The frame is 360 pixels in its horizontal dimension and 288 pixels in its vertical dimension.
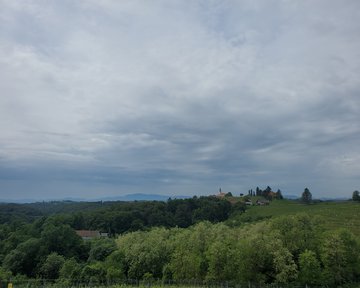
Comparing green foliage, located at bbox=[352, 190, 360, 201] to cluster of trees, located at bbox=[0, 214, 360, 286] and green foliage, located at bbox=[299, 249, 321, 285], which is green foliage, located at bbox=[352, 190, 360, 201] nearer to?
cluster of trees, located at bbox=[0, 214, 360, 286]

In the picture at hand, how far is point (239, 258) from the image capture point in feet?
177

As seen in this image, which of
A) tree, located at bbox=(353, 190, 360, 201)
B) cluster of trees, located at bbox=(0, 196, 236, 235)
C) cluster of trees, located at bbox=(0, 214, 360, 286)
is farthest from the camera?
tree, located at bbox=(353, 190, 360, 201)

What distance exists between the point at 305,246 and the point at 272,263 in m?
6.75

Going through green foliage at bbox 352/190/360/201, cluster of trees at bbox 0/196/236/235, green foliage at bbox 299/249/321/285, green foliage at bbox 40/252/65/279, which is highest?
green foliage at bbox 352/190/360/201

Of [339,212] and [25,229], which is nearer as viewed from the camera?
[25,229]

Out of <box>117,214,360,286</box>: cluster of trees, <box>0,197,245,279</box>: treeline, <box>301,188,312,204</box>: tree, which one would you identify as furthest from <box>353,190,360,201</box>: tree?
<box>117,214,360,286</box>: cluster of trees

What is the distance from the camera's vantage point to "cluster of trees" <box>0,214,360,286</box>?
53969mm

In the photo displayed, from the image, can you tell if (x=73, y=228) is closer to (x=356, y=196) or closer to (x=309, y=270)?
(x=309, y=270)

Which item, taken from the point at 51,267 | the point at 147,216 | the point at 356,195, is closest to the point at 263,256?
the point at 51,267

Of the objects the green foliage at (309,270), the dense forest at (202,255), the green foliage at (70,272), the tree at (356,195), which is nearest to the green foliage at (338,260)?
the dense forest at (202,255)

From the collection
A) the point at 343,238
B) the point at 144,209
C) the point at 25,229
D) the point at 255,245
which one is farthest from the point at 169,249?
the point at 144,209

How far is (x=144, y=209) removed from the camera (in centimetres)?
14838

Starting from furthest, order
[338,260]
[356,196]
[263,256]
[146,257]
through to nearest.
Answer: [356,196], [146,257], [338,260], [263,256]

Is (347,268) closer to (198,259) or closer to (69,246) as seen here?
(198,259)
